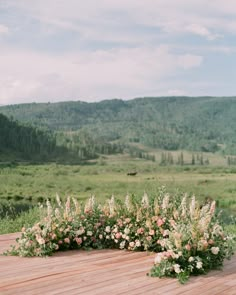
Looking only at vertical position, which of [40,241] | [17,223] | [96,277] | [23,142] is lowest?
[23,142]

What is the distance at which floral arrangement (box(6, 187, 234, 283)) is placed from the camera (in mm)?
5449

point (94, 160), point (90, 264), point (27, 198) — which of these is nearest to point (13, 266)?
point (90, 264)

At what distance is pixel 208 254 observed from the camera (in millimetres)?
5500

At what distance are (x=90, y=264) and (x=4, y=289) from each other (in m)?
1.25

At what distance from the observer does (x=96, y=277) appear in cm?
507

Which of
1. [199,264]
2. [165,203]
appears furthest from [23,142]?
[199,264]

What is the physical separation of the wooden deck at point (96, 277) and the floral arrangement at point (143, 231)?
188 millimetres

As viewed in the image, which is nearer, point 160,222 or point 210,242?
point 210,242

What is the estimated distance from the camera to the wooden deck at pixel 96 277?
4.64 m

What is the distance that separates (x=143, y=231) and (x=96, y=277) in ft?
4.73

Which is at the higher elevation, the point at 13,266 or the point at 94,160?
the point at 13,266

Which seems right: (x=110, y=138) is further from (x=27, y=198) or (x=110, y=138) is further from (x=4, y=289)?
(x=4, y=289)

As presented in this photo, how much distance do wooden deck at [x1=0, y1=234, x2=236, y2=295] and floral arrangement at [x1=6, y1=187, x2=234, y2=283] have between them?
0.62 feet

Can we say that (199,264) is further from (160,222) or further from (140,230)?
(140,230)
